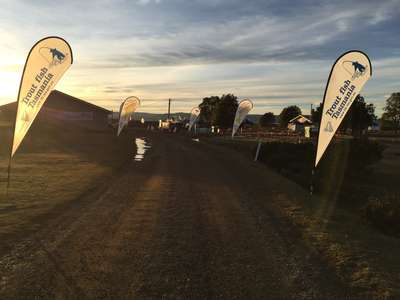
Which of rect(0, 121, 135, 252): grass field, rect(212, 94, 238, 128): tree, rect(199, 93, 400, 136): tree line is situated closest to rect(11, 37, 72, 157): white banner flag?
rect(0, 121, 135, 252): grass field

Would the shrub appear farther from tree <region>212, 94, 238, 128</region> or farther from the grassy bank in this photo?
tree <region>212, 94, 238, 128</region>

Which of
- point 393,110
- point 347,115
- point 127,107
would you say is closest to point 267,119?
point 393,110

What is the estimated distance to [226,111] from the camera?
90.6m

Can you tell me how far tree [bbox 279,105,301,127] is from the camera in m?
127

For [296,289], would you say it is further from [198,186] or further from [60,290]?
[198,186]

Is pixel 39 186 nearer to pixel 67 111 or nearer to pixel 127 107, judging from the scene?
pixel 127 107

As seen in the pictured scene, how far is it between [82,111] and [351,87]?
56.0 meters

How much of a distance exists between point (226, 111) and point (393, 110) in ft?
135

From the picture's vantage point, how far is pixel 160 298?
482 centimetres

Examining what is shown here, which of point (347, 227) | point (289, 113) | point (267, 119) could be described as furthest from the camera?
point (267, 119)

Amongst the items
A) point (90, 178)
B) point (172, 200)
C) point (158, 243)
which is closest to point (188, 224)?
point (158, 243)

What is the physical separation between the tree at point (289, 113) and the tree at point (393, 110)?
85.7 feet

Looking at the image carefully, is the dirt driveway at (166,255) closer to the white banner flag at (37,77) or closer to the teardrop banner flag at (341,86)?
the white banner flag at (37,77)

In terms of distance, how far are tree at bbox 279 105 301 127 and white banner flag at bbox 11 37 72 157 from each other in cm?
11838
